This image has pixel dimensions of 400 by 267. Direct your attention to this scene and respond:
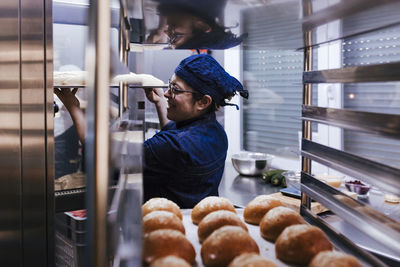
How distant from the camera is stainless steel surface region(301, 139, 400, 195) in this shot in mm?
652

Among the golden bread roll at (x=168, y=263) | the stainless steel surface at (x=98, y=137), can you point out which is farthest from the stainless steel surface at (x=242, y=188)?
the stainless steel surface at (x=98, y=137)

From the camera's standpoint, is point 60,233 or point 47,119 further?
point 60,233

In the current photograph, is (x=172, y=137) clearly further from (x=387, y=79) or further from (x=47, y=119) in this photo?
(x=387, y=79)

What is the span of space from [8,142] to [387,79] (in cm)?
106

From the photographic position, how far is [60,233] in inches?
82.8

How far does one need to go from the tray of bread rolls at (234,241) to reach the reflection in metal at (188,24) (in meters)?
0.45

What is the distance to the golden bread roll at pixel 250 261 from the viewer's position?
64 cm

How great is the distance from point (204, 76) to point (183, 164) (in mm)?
456

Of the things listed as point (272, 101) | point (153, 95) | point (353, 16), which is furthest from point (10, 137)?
point (272, 101)

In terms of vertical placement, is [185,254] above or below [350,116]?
below

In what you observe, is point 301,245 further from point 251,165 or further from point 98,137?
point 251,165

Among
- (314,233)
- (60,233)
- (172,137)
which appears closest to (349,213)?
(314,233)

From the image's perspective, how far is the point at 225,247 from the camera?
72cm

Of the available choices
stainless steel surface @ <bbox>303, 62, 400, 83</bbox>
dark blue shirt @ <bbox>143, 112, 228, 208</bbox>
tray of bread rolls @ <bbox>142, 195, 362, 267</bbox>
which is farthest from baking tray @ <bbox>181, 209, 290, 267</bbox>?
dark blue shirt @ <bbox>143, 112, 228, 208</bbox>
